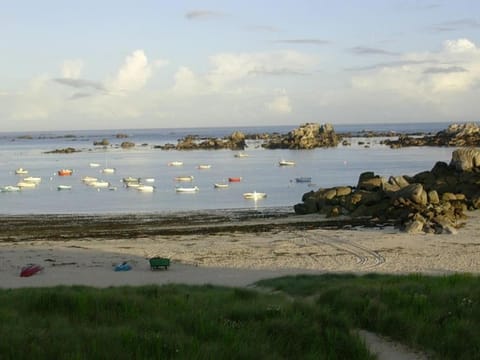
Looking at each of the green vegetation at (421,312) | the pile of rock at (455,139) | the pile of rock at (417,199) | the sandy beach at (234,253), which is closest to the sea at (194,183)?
the pile of rock at (417,199)

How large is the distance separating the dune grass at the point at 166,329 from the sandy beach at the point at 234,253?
312 inches

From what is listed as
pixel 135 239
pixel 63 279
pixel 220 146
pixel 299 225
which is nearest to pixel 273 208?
pixel 299 225

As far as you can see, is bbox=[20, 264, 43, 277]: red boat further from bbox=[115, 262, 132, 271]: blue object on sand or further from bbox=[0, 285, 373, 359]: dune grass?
bbox=[0, 285, 373, 359]: dune grass

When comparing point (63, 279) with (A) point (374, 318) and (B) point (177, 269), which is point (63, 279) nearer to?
(B) point (177, 269)

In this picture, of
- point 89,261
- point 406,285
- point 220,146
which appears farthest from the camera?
point 220,146

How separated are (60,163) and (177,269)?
259ft

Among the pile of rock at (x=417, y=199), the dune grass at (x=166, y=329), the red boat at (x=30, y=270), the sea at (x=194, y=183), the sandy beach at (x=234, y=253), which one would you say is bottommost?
the sea at (x=194, y=183)

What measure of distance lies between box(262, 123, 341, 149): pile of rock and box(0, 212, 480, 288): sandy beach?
96.5m

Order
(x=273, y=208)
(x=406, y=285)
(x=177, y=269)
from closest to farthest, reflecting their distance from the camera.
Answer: (x=406, y=285) → (x=177, y=269) → (x=273, y=208)

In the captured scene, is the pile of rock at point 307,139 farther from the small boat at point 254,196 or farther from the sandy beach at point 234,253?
the sandy beach at point 234,253

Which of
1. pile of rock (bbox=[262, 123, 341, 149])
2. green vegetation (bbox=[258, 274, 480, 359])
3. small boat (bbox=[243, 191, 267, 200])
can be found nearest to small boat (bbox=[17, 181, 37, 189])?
small boat (bbox=[243, 191, 267, 200])

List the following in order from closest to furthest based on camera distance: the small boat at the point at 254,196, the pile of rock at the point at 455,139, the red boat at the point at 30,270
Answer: the red boat at the point at 30,270
the small boat at the point at 254,196
the pile of rock at the point at 455,139

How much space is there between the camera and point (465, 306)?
9.16 m

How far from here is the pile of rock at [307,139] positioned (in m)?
129
